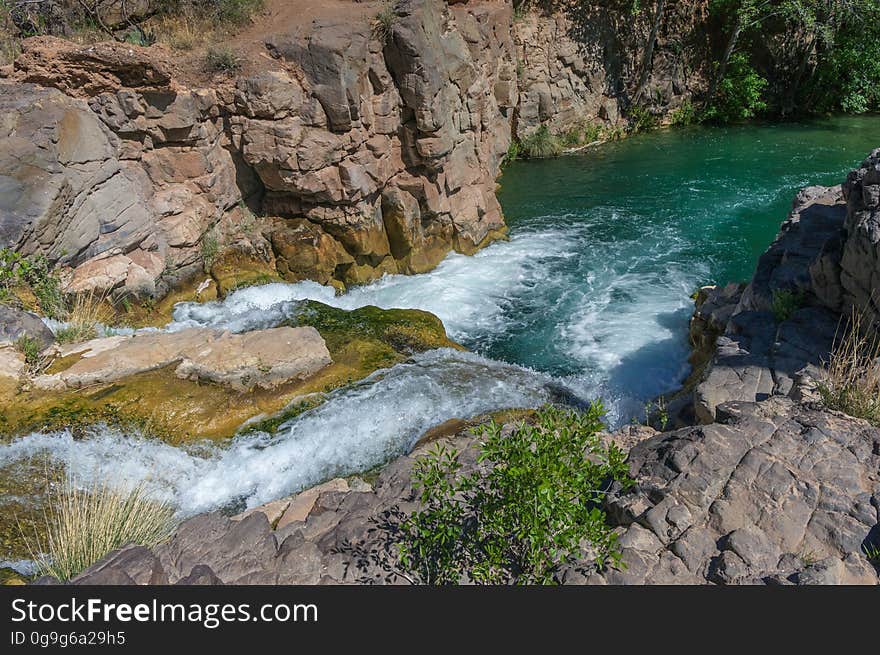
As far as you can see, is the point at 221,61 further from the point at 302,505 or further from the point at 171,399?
the point at 302,505

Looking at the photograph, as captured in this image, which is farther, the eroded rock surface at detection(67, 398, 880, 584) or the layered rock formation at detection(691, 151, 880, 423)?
the layered rock formation at detection(691, 151, 880, 423)

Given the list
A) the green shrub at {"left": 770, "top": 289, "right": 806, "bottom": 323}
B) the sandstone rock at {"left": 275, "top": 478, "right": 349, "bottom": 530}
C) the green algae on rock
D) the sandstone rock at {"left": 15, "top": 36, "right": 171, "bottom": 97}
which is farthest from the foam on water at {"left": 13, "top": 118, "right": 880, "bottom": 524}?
the sandstone rock at {"left": 15, "top": 36, "right": 171, "bottom": 97}

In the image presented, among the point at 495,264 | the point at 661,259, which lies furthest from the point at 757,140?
the point at 495,264

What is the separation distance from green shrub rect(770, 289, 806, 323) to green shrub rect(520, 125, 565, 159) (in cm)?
1312

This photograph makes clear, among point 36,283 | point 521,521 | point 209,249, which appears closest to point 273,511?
point 521,521

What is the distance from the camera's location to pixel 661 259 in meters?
13.0

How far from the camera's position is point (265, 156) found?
10.8 meters

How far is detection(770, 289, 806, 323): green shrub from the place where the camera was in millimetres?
7016

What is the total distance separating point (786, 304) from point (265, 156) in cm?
850

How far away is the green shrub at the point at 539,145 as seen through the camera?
19.2 m

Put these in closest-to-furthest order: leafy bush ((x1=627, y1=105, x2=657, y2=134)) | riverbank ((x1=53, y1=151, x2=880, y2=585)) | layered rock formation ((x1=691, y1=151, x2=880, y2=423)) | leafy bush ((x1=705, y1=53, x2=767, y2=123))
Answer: riverbank ((x1=53, y1=151, x2=880, y2=585))
layered rock formation ((x1=691, y1=151, x2=880, y2=423))
leafy bush ((x1=705, y1=53, x2=767, y2=123))
leafy bush ((x1=627, y1=105, x2=657, y2=134))

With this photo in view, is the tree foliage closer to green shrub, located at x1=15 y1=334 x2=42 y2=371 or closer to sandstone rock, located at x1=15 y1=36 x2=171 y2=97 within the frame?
sandstone rock, located at x1=15 y1=36 x2=171 y2=97
